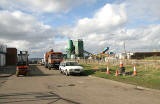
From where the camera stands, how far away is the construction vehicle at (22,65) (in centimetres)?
1933

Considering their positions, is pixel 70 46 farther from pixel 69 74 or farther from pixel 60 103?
pixel 60 103

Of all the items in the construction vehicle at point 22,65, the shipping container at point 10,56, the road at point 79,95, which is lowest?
the road at point 79,95

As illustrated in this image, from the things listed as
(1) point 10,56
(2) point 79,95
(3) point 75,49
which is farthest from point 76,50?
(2) point 79,95

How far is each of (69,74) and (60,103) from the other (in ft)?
40.9

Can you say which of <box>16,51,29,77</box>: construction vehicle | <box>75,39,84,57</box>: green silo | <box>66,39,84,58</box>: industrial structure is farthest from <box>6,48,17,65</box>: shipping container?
<box>16,51,29,77</box>: construction vehicle

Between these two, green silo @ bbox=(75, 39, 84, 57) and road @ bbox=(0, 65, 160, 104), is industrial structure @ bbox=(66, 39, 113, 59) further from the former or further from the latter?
road @ bbox=(0, 65, 160, 104)

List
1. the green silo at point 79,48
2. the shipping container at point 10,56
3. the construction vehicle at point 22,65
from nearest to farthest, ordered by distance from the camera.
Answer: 1. the construction vehicle at point 22,65
2. the green silo at point 79,48
3. the shipping container at point 10,56

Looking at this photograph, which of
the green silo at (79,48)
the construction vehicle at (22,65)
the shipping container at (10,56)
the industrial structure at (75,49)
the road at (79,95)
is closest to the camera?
the road at (79,95)

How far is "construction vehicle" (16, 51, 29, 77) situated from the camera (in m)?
19.3

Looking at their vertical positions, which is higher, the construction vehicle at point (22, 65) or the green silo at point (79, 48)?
the green silo at point (79, 48)

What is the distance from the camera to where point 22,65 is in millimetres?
19844

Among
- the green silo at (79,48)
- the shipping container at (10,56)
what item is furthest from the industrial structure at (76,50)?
the shipping container at (10,56)

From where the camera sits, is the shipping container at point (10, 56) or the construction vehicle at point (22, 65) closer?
the construction vehicle at point (22, 65)

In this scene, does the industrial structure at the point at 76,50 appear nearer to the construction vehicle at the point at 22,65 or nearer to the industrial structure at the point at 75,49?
the industrial structure at the point at 75,49
